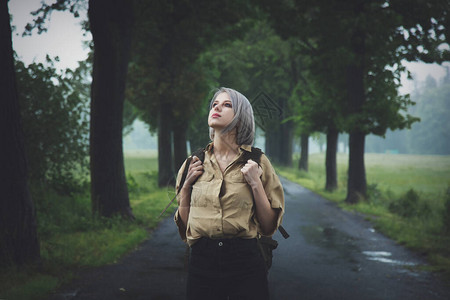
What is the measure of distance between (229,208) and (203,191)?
0.21 m

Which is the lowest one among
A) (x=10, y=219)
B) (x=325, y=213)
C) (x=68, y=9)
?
(x=325, y=213)

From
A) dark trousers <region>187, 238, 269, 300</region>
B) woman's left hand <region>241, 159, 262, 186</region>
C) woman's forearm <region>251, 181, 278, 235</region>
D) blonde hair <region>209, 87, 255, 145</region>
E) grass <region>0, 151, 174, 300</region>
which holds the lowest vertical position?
grass <region>0, 151, 174, 300</region>

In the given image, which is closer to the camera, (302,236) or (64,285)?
(64,285)

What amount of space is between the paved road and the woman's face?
139 inches

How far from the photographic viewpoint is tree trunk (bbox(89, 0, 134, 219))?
30.4ft

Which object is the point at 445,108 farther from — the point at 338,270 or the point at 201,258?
the point at 201,258

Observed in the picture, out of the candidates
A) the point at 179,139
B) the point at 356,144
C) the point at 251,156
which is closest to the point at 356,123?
the point at 356,144

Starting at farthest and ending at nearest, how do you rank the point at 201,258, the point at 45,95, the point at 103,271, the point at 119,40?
the point at 45,95
the point at 119,40
the point at 103,271
the point at 201,258

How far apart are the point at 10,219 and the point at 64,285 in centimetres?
131

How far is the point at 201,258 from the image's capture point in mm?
2641

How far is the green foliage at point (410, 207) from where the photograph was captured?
479 inches

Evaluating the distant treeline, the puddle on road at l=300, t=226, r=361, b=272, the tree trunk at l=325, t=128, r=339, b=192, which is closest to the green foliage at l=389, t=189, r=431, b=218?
the puddle on road at l=300, t=226, r=361, b=272

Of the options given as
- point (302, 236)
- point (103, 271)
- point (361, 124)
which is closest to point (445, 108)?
point (361, 124)

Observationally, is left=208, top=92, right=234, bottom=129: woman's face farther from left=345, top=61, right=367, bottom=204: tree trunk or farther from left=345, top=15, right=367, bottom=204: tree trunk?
left=345, top=61, right=367, bottom=204: tree trunk
